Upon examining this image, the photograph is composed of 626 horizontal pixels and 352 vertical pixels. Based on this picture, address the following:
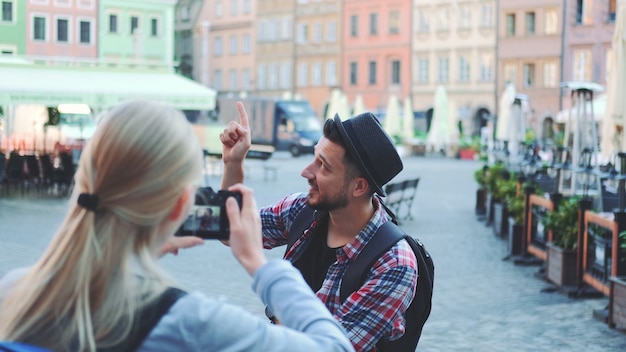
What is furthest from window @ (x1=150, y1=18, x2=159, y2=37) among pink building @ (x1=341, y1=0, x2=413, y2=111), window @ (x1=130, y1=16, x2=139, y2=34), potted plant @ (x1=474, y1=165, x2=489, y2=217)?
potted plant @ (x1=474, y1=165, x2=489, y2=217)

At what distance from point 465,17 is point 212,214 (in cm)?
5983

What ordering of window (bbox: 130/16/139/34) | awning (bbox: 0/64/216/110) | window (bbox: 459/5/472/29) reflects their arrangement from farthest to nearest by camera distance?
1. window (bbox: 459/5/472/29)
2. window (bbox: 130/16/139/34)
3. awning (bbox: 0/64/216/110)

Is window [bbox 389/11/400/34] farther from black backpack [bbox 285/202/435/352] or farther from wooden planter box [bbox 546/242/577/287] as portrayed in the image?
black backpack [bbox 285/202/435/352]

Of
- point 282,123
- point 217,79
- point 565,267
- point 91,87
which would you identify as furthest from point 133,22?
point 565,267

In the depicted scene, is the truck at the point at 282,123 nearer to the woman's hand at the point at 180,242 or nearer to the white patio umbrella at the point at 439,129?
the white patio umbrella at the point at 439,129

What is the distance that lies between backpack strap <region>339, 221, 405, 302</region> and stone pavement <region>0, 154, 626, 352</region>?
403cm

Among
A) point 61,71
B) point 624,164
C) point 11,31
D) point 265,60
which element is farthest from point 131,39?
point 624,164

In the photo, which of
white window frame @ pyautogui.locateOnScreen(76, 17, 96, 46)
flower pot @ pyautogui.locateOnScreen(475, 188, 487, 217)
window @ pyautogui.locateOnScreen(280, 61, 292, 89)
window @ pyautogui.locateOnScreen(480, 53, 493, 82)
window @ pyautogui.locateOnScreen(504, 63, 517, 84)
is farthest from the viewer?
window @ pyautogui.locateOnScreen(280, 61, 292, 89)

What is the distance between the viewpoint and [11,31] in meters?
48.5

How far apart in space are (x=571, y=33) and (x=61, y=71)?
123ft

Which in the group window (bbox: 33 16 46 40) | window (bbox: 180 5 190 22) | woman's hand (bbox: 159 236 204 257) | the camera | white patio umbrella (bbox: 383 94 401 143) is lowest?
white patio umbrella (bbox: 383 94 401 143)

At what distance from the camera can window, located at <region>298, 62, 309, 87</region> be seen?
70.9m

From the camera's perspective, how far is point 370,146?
3154mm

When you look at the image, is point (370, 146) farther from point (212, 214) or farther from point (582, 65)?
point (582, 65)
